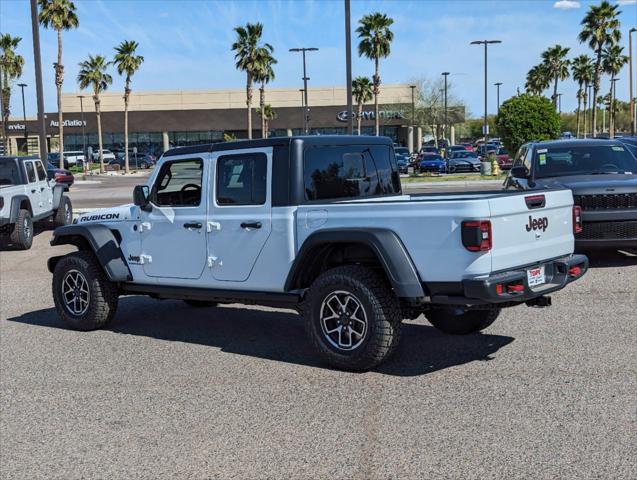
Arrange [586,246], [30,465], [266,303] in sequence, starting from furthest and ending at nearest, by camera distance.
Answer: [586,246] → [266,303] → [30,465]

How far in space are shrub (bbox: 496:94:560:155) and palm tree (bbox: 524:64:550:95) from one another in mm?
51592

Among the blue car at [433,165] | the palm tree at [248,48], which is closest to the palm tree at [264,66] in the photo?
the palm tree at [248,48]

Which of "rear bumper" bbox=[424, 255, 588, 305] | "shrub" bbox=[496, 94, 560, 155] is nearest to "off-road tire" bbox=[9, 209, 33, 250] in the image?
"rear bumper" bbox=[424, 255, 588, 305]

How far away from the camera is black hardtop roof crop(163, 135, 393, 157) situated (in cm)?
654

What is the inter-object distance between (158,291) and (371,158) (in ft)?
7.95

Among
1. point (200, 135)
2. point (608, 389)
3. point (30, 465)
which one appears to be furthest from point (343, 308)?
point (200, 135)

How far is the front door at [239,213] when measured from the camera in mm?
6590

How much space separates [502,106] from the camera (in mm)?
39312

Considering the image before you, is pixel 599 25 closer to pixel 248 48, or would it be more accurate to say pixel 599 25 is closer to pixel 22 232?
pixel 248 48

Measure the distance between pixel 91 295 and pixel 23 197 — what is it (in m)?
8.28

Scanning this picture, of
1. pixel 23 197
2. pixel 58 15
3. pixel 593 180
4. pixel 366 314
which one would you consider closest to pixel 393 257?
pixel 366 314

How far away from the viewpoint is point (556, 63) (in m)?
84.8

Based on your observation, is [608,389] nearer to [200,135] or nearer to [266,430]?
[266,430]

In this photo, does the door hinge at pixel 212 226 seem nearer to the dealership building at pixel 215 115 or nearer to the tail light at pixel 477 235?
the tail light at pixel 477 235
